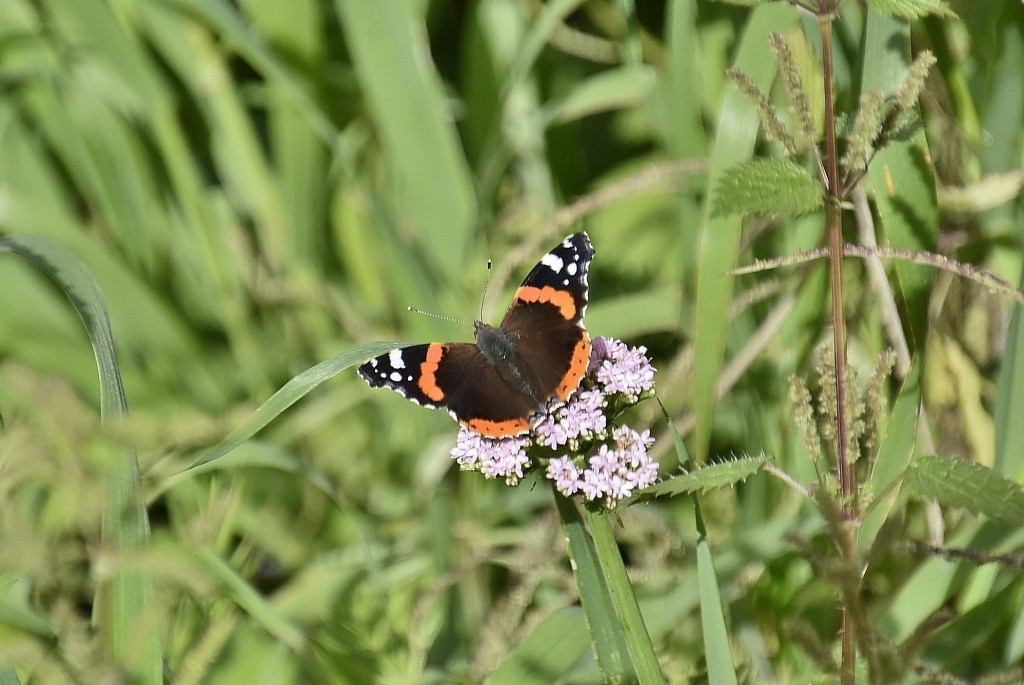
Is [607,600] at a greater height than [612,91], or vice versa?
[612,91]

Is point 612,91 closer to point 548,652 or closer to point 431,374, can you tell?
point 431,374

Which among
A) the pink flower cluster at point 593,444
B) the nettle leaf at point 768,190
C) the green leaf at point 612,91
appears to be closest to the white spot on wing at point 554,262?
the pink flower cluster at point 593,444

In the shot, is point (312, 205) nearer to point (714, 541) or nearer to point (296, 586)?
point (296, 586)

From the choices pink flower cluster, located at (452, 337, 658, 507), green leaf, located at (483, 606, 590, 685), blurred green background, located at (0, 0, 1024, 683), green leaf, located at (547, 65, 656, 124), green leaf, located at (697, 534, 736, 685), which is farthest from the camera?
green leaf, located at (547, 65, 656, 124)

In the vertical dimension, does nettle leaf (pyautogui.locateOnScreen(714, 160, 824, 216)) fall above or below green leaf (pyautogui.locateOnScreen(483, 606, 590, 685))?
above

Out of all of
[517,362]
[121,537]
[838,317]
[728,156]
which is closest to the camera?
[838,317]

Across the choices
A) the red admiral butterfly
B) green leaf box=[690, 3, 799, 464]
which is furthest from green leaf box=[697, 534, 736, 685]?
green leaf box=[690, 3, 799, 464]

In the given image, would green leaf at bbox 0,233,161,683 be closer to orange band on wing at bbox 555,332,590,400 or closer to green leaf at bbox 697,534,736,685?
orange band on wing at bbox 555,332,590,400

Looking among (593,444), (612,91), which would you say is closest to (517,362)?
(593,444)
